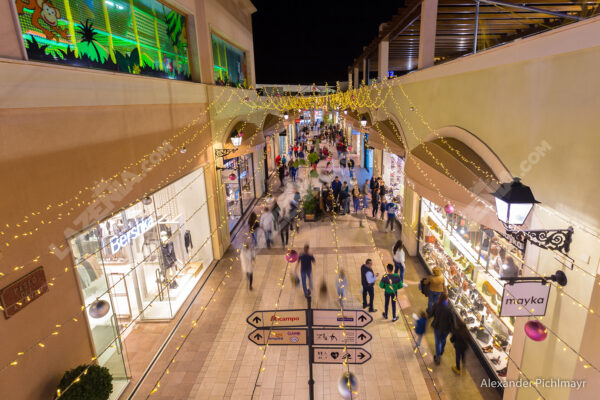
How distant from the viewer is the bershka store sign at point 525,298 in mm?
3889

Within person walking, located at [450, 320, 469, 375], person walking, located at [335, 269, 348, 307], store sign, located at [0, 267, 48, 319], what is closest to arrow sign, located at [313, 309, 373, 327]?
person walking, located at [450, 320, 469, 375]

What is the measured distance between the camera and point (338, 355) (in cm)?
395

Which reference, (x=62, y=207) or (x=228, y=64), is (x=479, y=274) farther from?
(x=228, y=64)

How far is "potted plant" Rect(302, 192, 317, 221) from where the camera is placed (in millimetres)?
13922

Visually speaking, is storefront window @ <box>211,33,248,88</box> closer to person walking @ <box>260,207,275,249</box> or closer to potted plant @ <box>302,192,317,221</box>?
person walking @ <box>260,207,275,249</box>

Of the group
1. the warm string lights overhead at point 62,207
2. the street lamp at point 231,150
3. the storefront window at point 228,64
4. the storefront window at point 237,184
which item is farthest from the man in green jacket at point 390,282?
the storefront window at point 228,64

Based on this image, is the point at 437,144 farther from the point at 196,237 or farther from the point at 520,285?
the point at 196,237

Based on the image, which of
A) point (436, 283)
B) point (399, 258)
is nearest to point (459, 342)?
point (436, 283)

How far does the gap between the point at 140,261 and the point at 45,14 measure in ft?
16.3

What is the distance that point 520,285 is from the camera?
12.8 ft

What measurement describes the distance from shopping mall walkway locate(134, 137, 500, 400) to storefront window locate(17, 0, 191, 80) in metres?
5.52

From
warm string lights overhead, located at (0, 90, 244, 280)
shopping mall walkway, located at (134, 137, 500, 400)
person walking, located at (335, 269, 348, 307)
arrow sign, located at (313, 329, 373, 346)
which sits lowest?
shopping mall walkway, located at (134, 137, 500, 400)

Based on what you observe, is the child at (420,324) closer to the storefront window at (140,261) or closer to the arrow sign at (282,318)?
the arrow sign at (282,318)

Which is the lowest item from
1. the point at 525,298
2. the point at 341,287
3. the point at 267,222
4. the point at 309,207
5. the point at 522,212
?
the point at 341,287
